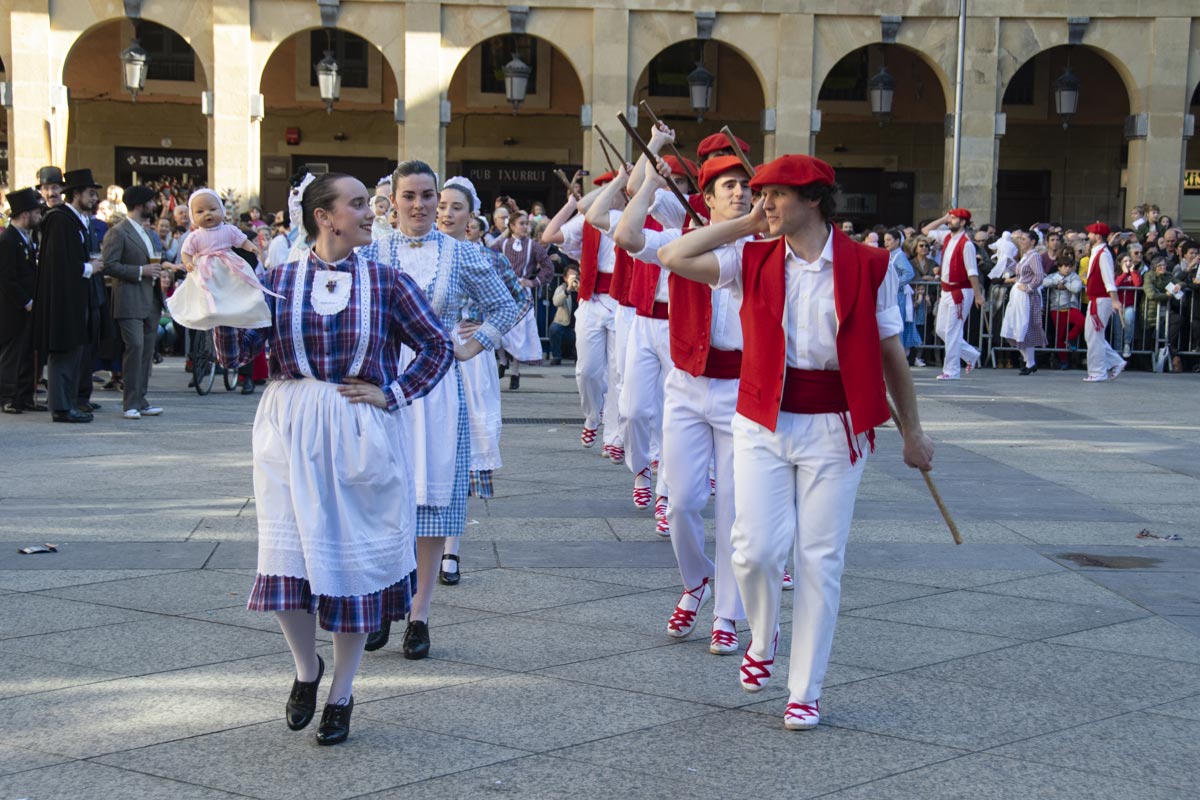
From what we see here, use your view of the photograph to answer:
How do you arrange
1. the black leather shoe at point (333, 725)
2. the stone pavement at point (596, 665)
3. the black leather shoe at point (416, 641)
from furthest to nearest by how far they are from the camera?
the black leather shoe at point (416, 641)
the black leather shoe at point (333, 725)
the stone pavement at point (596, 665)

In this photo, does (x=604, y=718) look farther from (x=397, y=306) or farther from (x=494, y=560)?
(x=494, y=560)

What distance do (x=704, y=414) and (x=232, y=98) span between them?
2473 cm

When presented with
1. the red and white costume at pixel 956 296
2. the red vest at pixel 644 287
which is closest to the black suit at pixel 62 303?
the red vest at pixel 644 287

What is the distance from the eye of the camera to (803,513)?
5.38m

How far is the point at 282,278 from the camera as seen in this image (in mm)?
5070

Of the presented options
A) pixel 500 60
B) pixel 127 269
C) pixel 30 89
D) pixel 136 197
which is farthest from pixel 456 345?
pixel 500 60

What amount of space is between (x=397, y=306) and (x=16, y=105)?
1048 inches

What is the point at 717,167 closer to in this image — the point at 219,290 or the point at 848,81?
the point at 219,290

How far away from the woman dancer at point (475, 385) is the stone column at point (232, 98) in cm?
2304

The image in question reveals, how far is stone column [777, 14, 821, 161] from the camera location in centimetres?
3036

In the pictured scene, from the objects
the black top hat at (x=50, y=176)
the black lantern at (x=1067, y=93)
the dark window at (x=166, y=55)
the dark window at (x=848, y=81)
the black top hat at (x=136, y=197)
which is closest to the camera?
the black top hat at (x=136, y=197)

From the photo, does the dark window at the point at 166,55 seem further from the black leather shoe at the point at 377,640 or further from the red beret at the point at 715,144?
the black leather shoe at the point at 377,640

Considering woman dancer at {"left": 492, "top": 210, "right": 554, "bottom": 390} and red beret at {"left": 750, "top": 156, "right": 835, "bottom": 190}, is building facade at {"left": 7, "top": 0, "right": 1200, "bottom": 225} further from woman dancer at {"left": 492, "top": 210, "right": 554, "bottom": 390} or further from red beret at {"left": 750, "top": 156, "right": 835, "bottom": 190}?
red beret at {"left": 750, "top": 156, "right": 835, "bottom": 190}

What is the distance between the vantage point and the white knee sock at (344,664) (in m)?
5.06
